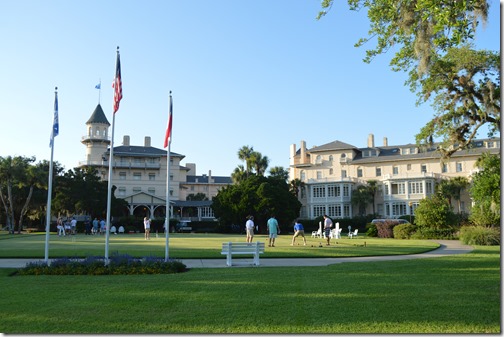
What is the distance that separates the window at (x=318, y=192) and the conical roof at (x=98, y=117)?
132 feet

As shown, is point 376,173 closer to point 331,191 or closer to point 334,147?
point 331,191

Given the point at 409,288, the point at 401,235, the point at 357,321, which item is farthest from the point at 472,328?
the point at 401,235

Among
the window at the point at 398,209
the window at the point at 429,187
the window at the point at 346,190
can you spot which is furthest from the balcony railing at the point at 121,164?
the window at the point at 429,187

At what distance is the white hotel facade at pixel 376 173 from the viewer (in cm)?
7569

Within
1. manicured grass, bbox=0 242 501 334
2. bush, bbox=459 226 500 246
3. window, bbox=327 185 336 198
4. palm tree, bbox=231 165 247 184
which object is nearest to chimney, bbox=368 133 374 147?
window, bbox=327 185 336 198

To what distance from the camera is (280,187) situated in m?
60.3

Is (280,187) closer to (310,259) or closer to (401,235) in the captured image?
(401,235)

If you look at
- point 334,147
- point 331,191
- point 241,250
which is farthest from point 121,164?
point 241,250

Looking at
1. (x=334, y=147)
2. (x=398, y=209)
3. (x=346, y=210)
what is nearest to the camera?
(x=398, y=209)

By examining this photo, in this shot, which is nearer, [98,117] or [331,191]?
[331,191]

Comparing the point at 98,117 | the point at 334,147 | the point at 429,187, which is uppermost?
the point at 98,117

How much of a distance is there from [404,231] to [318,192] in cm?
4635

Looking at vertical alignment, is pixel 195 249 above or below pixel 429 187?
below

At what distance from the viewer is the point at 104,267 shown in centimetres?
1388
